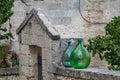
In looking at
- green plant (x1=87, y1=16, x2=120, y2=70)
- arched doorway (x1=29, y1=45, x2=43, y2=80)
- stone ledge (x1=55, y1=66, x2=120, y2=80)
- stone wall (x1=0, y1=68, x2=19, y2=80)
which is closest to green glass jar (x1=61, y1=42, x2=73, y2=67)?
stone ledge (x1=55, y1=66, x2=120, y2=80)

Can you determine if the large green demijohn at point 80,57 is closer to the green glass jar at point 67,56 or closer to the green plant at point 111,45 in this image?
the green glass jar at point 67,56

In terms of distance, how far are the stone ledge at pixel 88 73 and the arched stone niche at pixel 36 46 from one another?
30cm

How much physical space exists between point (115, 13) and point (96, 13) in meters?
0.46

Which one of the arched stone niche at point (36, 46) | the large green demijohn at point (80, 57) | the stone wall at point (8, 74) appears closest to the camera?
the large green demijohn at point (80, 57)

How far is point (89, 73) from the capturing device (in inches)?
250

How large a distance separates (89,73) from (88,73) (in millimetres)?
19

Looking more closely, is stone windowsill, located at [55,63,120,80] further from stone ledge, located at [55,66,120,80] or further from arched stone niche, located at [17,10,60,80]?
arched stone niche, located at [17,10,60,80]

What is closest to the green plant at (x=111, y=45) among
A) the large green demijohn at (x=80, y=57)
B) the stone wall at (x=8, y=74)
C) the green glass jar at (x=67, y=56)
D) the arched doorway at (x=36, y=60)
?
the green glass jar at (x=67, y=56)

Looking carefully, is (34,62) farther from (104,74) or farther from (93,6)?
(93,6)

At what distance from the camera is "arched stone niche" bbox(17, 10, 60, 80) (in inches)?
281

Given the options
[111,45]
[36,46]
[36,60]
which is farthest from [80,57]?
[36,60]

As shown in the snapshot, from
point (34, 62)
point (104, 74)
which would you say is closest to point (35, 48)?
point (34, 62)

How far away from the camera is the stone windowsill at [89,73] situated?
6.03m

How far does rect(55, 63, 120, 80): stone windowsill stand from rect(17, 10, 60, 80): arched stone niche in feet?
0.99
